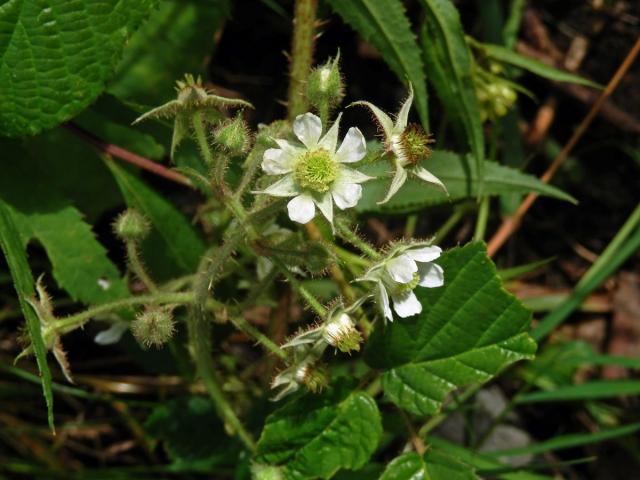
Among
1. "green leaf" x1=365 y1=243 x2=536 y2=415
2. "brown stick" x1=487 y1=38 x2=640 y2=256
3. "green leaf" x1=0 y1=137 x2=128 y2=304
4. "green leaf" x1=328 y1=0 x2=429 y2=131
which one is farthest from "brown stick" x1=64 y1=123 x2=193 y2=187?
"brown stick" x1=487 y1=38 x2=640 y2=256

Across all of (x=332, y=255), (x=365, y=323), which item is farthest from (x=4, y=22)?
(x=365, y=323)

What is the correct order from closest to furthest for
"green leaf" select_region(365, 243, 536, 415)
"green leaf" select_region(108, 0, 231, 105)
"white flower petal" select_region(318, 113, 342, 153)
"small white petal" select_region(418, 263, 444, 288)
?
"white flower petal" select_region(318, 113, 342, 153)
"small white petal" select_region(418, 263, 444, 288)
"green leaf" select_region(365, 243, 536, 415)
"green leaf" select_region(108, 0, 231, 105)

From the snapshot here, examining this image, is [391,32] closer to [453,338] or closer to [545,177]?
[453,338]

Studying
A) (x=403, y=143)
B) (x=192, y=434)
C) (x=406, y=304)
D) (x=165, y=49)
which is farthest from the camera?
(x=192, y=434)

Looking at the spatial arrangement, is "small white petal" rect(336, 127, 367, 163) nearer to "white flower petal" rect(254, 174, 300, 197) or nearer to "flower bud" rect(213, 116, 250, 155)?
"white flower petal" rect(254, 174, 300, 197)

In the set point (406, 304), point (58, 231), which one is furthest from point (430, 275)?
point (58, 231)

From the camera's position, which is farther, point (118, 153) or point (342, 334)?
point (118, 153)
